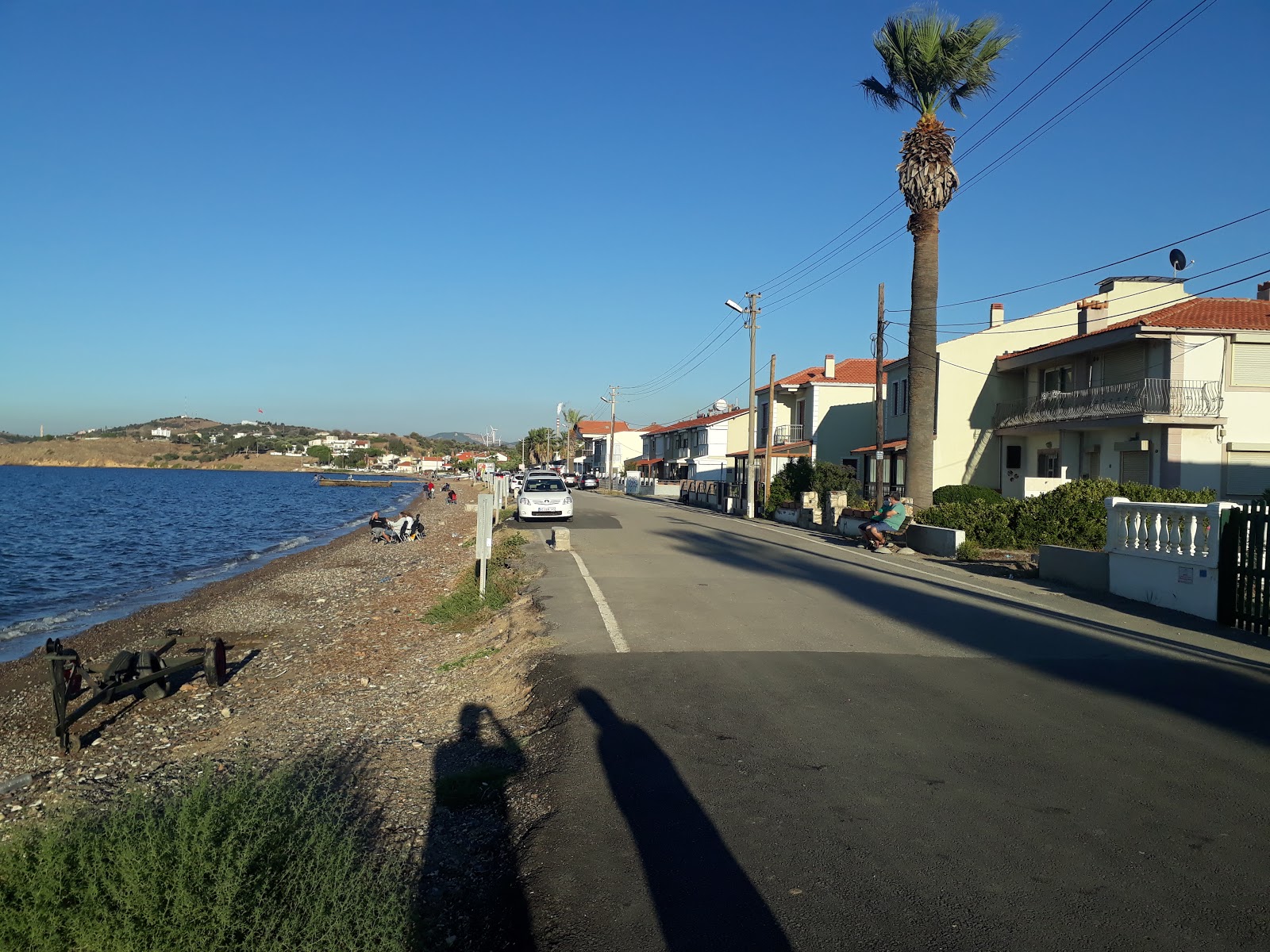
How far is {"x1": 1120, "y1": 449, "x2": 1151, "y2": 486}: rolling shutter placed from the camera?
3159 cm

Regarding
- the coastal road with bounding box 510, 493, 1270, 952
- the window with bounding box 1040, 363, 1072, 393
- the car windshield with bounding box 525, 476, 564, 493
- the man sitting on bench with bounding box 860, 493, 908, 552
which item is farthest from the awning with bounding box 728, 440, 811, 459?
the coastal road with bounding box 510, 493, 1270, 952

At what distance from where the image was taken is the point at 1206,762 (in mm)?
6055

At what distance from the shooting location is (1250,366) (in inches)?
1176

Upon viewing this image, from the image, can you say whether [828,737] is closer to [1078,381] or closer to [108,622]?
[108,622]

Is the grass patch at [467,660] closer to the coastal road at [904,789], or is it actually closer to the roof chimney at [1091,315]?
the coastal road at [904,789]

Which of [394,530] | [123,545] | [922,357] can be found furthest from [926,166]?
[123,545]

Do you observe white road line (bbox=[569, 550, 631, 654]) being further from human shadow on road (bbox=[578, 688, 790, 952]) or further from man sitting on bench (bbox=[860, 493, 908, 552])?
man sitting on bench (bbox=[860, 493, 908, 552])

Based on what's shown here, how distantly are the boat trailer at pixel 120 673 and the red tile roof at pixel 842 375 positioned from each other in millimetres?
48186

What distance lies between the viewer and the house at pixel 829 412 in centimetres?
5497

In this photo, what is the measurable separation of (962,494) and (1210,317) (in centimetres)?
995

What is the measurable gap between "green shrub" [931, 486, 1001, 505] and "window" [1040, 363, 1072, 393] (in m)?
4.73

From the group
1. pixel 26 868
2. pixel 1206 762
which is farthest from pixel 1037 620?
pixel 26 868

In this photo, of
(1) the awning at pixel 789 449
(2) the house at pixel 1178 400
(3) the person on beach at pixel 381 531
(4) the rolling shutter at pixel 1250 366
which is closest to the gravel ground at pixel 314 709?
(3) the person on beach at pixel 381 531

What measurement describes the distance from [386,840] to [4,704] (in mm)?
8809
